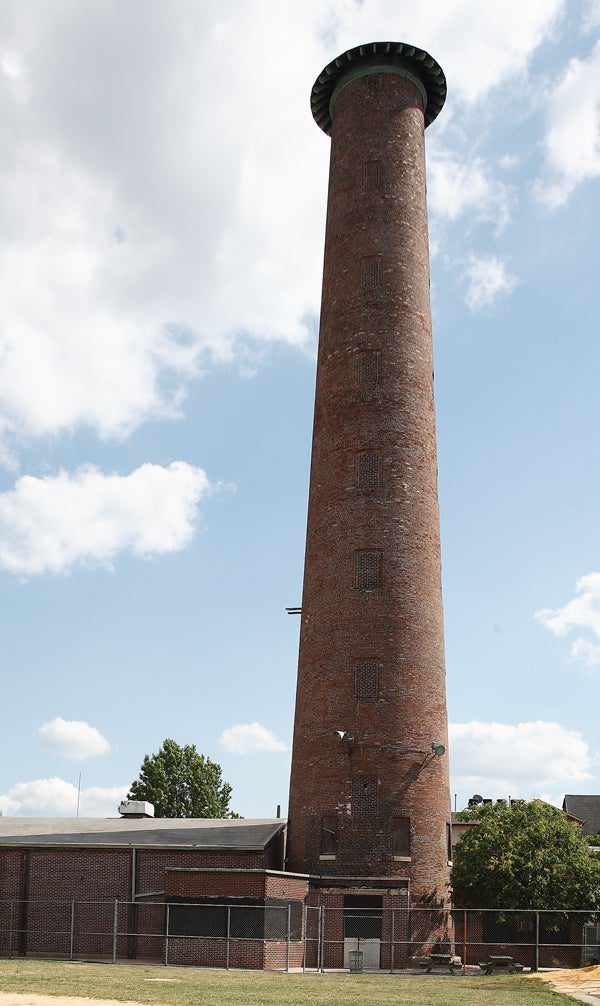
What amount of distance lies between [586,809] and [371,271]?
50.0 m

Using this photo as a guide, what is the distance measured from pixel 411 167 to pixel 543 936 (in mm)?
25300

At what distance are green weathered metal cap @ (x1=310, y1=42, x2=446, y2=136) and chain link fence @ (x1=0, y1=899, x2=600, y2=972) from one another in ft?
91.3

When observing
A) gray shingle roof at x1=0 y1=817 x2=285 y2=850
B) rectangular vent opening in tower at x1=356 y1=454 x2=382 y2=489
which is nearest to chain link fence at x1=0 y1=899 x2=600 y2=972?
gray shingle roof at x1=0 y1=817 x2=285 y2=850

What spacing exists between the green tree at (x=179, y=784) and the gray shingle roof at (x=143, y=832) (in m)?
30.0

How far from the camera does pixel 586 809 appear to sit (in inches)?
2906

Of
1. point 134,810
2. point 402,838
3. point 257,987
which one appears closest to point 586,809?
point 134,810

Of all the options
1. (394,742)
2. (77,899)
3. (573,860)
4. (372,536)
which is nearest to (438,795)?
(394,742)

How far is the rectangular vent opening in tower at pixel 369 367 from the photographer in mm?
35406

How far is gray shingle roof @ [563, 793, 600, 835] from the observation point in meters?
70.8

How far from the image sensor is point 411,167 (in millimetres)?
37875

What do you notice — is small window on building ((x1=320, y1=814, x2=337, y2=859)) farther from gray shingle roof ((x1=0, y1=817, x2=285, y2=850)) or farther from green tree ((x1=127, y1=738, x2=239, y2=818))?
green tree ((x1=127, y1=738, x2=239, y2=818))

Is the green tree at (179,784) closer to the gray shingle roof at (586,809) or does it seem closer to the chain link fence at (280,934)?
the gray shingle roof at (586,809)

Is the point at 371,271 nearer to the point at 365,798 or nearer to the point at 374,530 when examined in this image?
the point at 374,530

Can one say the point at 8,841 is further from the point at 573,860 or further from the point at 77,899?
the point at 573,860
